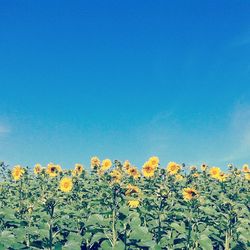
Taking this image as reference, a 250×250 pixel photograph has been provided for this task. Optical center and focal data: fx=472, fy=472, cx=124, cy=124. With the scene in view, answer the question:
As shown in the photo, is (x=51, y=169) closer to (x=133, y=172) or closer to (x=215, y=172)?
(x=133, y=172)

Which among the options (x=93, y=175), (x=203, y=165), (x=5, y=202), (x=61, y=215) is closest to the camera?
(x=61, y=215)

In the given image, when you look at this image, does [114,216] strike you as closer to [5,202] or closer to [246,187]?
[5,202]

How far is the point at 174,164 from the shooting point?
12.5 m

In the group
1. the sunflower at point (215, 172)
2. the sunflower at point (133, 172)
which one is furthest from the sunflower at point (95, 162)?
the sunflower at point (215, 172)

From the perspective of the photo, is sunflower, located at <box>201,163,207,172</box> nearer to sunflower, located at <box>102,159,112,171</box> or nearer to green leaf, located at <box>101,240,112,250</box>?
sunflower, located at <box>102,159,112,171</box>

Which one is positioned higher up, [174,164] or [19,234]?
[174,164]

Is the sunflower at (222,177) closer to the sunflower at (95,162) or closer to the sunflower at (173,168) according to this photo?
the sunflower at (173,168)

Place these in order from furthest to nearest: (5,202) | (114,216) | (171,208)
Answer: (5,202) → (171,208) → (114,216)

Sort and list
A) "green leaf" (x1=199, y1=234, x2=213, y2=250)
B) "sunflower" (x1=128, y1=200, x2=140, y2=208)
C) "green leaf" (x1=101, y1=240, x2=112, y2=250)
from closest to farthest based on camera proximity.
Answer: "green leaf" (x1=101, y1=240, x2=112, y2=250), "green leaf" (x1=199, y1=234, x2=213, y2=250), "sunflower" (x1=128, y1=200, x2=140, y2=208)

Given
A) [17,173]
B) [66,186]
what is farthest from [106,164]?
[66,186]

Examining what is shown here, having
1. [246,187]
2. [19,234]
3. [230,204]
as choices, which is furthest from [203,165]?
[19,234]

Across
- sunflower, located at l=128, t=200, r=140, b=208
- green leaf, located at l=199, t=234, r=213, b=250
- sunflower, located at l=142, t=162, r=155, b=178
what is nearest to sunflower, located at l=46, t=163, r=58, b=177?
sunflower, located at l=142, t=162, r=155, b=178

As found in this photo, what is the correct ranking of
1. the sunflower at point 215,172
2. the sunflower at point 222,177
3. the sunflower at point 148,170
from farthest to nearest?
the sunflower at point 215,172 → the sunflower at point 222,177 → the sunflower at point 148,170

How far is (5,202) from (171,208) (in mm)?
3781
